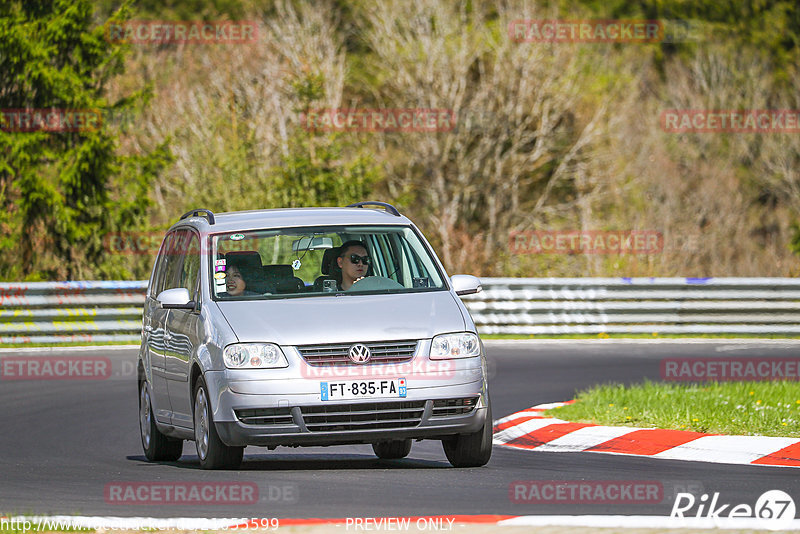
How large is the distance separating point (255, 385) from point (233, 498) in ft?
3.51

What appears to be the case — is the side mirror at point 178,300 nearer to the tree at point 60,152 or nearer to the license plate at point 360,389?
the license plate at point 360,389

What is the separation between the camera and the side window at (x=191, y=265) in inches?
416

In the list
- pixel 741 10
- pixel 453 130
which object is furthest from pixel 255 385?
pixel 741 10

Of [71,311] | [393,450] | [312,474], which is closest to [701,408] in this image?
[393,450]

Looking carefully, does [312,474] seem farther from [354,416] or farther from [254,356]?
[254,356]

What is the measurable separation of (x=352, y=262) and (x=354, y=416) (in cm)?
166

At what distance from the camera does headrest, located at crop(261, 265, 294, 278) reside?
34.0 ft

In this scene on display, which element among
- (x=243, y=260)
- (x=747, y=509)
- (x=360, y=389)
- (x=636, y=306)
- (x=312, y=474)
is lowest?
(x=636, y=306)

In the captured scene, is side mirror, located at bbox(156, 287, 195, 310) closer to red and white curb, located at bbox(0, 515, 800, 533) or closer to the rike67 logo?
red and white curb, located at bbox(0, 515, 800, 533)

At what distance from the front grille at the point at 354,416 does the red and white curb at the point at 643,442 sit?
2521 millimetres

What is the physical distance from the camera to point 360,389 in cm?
934

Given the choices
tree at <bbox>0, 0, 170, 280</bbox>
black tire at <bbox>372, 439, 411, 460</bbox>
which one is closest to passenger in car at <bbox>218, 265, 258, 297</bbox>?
black tire at <bbox>372, 439, 411, 460</bbox>

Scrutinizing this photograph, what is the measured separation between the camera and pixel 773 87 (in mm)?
54062

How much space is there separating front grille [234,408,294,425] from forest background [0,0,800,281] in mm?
18823
